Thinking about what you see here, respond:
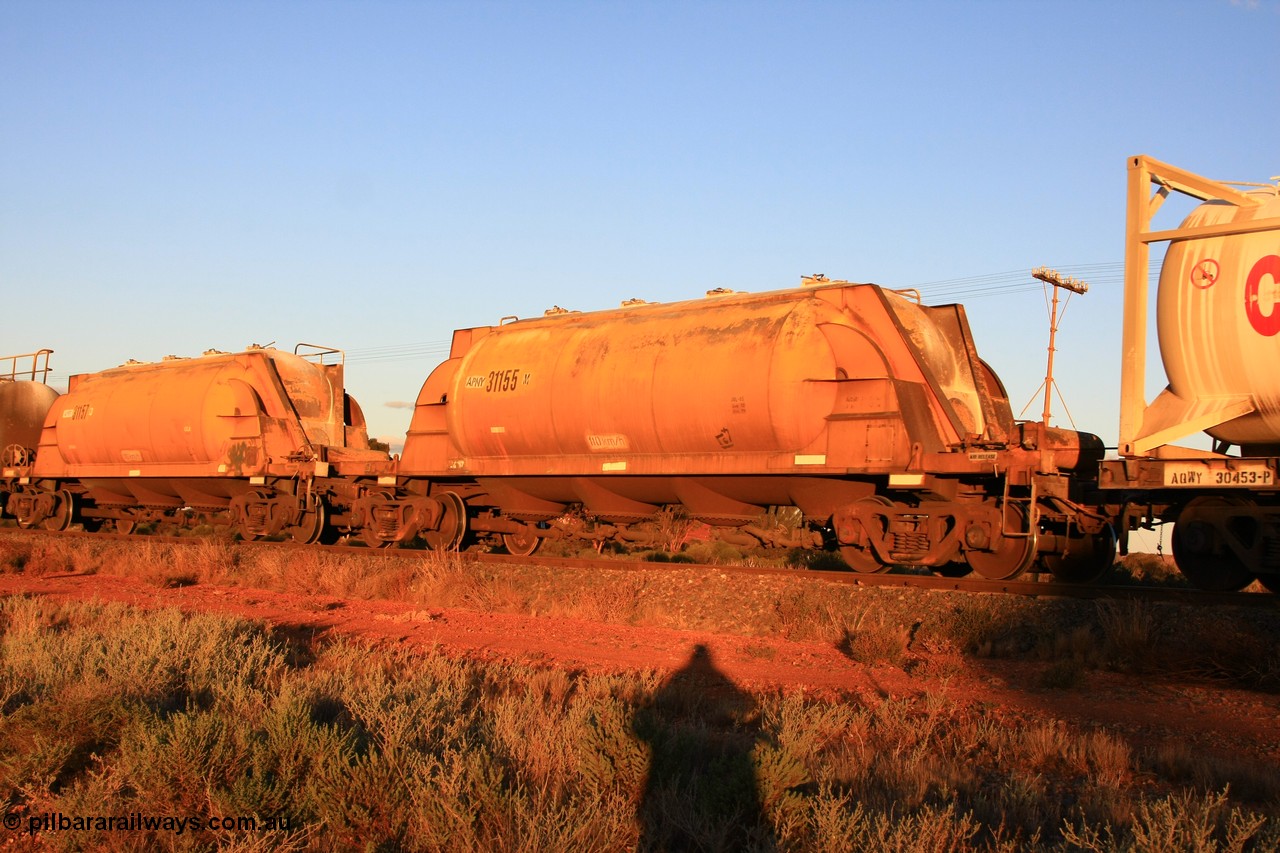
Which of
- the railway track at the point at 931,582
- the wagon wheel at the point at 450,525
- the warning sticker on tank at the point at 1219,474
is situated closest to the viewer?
the warning sticker on tank at the point at 1219,474

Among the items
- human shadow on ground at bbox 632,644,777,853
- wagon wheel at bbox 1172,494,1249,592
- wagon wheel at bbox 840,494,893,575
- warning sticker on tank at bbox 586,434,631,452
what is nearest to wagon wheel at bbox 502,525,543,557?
warning sticker on tank at bbox 586,434,631,452

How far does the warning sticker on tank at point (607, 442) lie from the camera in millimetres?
14609

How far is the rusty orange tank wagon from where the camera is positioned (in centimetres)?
1211

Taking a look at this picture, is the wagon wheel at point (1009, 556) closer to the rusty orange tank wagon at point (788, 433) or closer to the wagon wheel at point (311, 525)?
the rusty orange tank wagon at point (788, 433)

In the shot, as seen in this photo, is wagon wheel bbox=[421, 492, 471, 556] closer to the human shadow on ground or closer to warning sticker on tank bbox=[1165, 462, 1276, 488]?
the human shadow on ground

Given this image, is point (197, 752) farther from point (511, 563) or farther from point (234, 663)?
point (511, 563)

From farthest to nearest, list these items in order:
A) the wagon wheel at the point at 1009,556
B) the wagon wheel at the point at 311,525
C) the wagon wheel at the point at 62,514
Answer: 1. the wagon wheel at the point at 62,514
2. the wagon wheel at the point at 311,525
3. the wagon wheel at the point at 1009,556

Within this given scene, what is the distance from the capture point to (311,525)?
789 inches

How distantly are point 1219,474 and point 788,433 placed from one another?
481cm

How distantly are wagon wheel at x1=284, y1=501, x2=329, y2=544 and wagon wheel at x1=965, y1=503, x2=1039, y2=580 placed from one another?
41.0ft

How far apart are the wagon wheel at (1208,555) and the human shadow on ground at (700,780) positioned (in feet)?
17.2

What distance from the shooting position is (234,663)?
339 inches

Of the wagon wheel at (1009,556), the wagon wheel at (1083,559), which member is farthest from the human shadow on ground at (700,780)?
the wagon wheel at (1083,559)

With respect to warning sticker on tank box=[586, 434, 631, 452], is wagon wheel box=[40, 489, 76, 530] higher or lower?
lower
